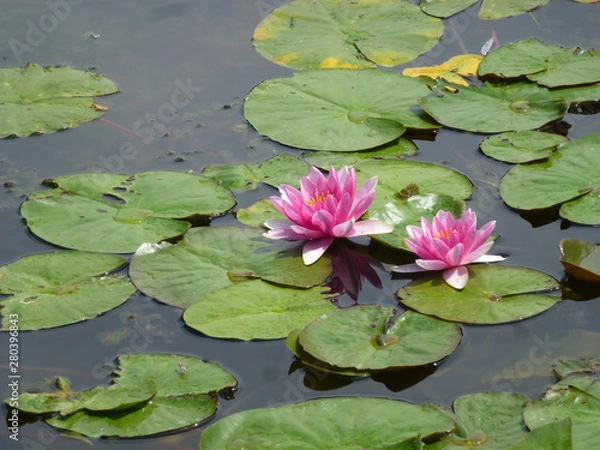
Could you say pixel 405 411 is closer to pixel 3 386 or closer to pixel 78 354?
pixel 78 354

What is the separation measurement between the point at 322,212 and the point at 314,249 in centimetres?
18

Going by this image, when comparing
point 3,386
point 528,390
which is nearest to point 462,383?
point 528,390

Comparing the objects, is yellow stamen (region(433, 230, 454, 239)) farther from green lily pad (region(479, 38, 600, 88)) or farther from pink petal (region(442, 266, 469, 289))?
green lily pad (region(479, 38, 600, 88))

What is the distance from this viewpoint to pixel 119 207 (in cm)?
382

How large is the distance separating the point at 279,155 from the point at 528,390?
182 centimetres

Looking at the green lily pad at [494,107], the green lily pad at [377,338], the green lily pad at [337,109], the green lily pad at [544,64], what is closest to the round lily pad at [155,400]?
the green lily pad at [377,338]

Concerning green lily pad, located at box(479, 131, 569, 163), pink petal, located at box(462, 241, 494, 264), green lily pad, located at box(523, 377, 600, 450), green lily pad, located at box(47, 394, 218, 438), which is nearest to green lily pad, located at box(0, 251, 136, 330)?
green lily pad, located at box(47, 394, 218, 438)

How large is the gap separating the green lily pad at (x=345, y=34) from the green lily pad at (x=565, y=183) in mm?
1295

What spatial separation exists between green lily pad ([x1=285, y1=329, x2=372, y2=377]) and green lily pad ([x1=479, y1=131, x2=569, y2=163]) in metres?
1.60

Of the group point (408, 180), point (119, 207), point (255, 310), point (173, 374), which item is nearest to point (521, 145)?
point (408, 180)

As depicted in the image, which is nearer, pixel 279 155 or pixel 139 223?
pixel 139 223

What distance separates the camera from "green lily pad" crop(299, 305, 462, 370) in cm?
293

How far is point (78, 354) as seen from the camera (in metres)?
3.13

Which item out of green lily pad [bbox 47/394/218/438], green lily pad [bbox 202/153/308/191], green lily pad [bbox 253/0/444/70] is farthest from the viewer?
green lily pad [bbox 253/0/444/70]
